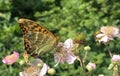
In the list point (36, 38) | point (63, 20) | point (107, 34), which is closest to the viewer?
point (36, 38)

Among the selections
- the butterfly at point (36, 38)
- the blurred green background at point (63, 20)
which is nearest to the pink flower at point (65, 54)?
the butterfly at point (36, 38)

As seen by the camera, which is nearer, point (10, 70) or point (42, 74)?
point (42, 74)

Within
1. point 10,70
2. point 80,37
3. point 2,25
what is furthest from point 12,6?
point 80,37

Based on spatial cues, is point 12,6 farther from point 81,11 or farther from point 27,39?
point 27,39

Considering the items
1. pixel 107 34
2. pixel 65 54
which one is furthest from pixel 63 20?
pixel 65 54

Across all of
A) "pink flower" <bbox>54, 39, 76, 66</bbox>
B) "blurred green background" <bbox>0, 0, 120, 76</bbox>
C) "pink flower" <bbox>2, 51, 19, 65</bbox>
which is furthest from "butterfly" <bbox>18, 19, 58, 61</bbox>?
"blurred green background" <bbox>0, 0, 120, 76</bbox>

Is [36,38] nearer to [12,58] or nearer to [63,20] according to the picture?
[12,58]
